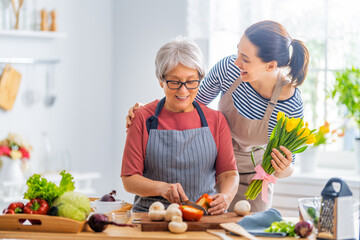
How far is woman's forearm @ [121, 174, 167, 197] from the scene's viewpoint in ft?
7.25

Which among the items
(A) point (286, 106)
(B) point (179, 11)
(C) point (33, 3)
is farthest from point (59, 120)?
(A) point (286, 106)

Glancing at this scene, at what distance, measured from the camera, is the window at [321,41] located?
165 inches

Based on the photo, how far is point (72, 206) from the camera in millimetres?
1953

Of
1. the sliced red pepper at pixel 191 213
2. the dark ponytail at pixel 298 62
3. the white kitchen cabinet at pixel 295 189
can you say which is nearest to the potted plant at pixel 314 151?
the white kitchen cabinet at pixel 295 189

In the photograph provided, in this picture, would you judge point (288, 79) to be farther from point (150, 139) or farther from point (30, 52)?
point (30, 52)

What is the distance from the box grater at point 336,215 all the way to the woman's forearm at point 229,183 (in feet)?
1.56

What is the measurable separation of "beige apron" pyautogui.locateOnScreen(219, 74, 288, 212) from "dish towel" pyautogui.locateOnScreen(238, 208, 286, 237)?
64 cm

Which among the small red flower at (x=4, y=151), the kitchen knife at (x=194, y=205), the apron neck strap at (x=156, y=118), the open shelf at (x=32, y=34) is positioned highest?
the open shelf at (x=32, y=34)

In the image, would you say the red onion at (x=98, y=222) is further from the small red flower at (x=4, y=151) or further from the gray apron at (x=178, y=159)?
the small red flower at (x=4, y=151)

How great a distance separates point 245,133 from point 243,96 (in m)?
0.18

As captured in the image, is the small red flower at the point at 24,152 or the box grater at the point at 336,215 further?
the small red flower at the point at 24,152

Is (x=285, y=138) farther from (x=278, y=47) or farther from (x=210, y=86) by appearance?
(x=210, y=86)

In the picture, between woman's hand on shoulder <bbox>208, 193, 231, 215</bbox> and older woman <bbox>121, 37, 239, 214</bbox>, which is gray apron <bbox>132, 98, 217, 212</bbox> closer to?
older woman <bbox>121, 37, 239, 214</bbox>

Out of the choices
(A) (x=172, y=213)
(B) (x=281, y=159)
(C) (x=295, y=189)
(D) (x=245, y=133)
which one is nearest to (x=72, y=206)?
(A) (x=172, y=213)
